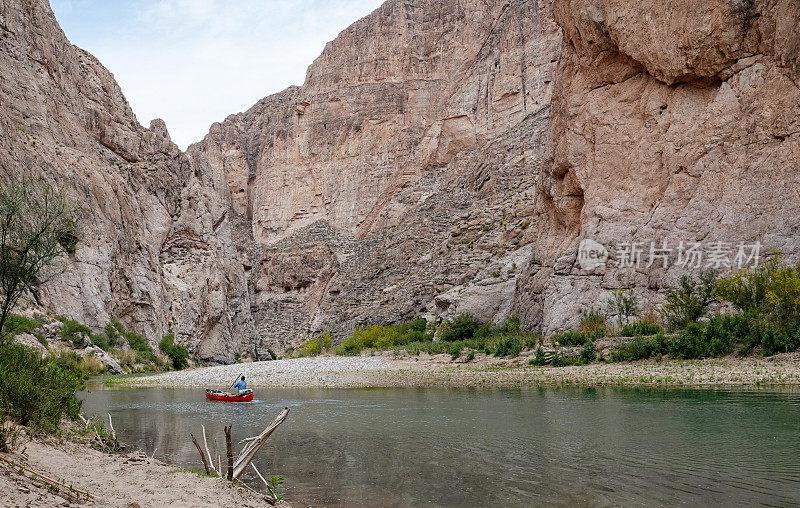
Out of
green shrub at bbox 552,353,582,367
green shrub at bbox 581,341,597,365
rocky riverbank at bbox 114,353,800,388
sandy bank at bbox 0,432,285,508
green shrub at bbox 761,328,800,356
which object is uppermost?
green shrub at bbox 761,328,800,356

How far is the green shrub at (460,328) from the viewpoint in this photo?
3516 centimetres

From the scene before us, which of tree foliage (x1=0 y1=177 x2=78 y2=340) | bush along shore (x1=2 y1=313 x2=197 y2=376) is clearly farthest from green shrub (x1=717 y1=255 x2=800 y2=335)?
bush along shore (x1=2 y1=313 x2=197 y2=376)

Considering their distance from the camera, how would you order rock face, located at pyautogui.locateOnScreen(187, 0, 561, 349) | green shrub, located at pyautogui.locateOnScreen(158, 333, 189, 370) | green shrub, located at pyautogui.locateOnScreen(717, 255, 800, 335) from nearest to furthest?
green shrub, located at pyautogui.locateOnScreen(717, 255, 800, 335) → green shrub, located at pyautogui.locateOnScreen(158, 333, 189, 370) → rock face, located at pyautogui.locateOnScreen(187, 0, 561, 349)

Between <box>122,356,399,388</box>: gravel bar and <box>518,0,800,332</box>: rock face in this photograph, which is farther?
<box>122,356,399,388</box>: gravel bar

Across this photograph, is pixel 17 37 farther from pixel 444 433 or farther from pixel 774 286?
pixel 774 286

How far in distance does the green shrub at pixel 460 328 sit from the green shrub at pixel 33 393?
25.1 metres

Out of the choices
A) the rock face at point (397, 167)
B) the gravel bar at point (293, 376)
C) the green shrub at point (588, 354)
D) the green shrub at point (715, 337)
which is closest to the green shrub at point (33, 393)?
the gravel bar at point (293, 376)

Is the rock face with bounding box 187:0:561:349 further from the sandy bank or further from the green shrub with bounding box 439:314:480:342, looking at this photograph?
the sandy bank

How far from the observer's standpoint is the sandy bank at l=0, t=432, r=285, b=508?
5.91m

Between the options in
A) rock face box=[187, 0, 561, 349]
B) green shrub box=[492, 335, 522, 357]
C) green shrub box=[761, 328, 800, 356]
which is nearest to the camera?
green shrub box=[761, 328, 800, 356]

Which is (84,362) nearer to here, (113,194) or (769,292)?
(113,194)

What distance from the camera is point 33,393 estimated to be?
31.7 feet

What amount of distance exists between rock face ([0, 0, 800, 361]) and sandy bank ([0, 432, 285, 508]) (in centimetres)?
2065

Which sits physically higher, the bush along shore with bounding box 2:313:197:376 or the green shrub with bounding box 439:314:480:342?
the green shrub with bounding box 439:314:480:342
